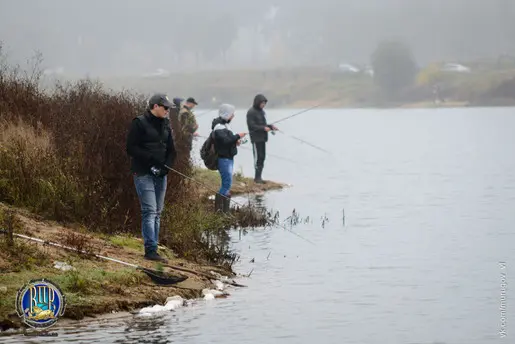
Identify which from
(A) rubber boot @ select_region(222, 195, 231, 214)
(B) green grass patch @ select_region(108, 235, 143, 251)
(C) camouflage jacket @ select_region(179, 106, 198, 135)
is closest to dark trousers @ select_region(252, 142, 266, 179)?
Result: (C) camouflage jacket @ select_region(179, 106, 198, 135)

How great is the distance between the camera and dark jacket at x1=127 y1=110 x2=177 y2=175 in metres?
15.4

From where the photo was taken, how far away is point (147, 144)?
1541 cm

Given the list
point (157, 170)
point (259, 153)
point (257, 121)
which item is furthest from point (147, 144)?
point (259, 153)

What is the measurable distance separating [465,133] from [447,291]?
5858cm

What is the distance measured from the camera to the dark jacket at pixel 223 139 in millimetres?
21094

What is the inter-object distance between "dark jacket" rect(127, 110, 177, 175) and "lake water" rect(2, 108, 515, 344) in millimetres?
1606

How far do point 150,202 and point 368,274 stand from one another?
2883mm

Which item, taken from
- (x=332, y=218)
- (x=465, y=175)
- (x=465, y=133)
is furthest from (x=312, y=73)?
(x=332, y=218)

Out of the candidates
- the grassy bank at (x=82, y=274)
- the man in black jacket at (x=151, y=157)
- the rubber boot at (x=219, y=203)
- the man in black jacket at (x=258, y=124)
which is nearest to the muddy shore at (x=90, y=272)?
the grassy bank at (x=82, y=274)

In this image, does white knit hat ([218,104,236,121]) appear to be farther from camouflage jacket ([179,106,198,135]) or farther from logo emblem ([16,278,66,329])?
logo emblem ([16,278,66,329])

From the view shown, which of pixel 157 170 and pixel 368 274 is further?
pixel 368 274

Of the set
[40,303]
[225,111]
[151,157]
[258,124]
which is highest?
[225,111]

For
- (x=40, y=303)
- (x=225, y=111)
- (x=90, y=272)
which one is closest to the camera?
(x=40, y=303)

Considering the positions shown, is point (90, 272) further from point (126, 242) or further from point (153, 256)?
point (126, 242)
